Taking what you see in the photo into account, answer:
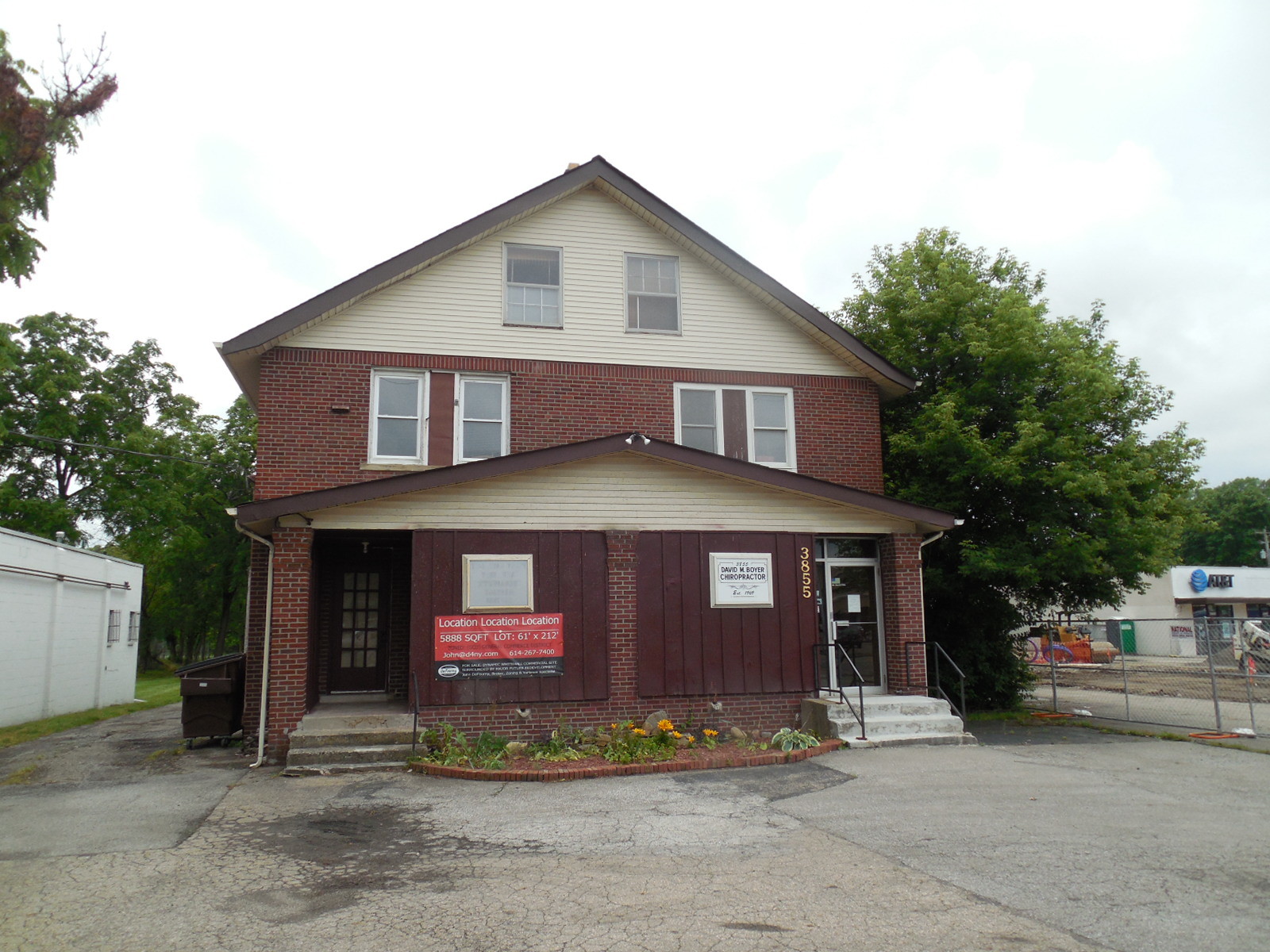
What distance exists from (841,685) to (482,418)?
673 cm

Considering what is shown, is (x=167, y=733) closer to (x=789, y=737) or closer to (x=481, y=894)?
(x=789, y=737)

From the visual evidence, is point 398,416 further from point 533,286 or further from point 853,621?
point 853,621

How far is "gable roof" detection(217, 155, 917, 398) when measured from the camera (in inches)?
529

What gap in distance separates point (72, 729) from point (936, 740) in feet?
52.4

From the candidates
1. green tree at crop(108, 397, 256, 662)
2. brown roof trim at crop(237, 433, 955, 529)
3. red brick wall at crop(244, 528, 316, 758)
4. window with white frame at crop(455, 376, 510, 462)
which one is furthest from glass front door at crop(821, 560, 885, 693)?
green tree at crop(108, 397, 256, 662)

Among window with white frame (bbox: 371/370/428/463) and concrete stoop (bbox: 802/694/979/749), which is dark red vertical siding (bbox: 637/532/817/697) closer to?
concrete stoop (bbox: 802/694/979/749)

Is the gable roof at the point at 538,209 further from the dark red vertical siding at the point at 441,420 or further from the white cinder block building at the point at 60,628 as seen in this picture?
the white cinder block building at the point at 60,628

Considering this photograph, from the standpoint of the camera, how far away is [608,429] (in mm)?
14688

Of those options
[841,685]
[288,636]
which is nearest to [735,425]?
[841,685]

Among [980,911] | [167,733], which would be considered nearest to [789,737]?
[980,911]

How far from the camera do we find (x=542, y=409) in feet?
47.5

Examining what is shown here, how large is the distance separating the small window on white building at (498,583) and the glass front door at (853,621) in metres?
4.71

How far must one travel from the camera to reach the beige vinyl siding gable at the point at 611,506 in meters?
12.2

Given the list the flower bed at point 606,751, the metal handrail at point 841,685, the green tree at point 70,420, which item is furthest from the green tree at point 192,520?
the metal handrail at point 841,685
